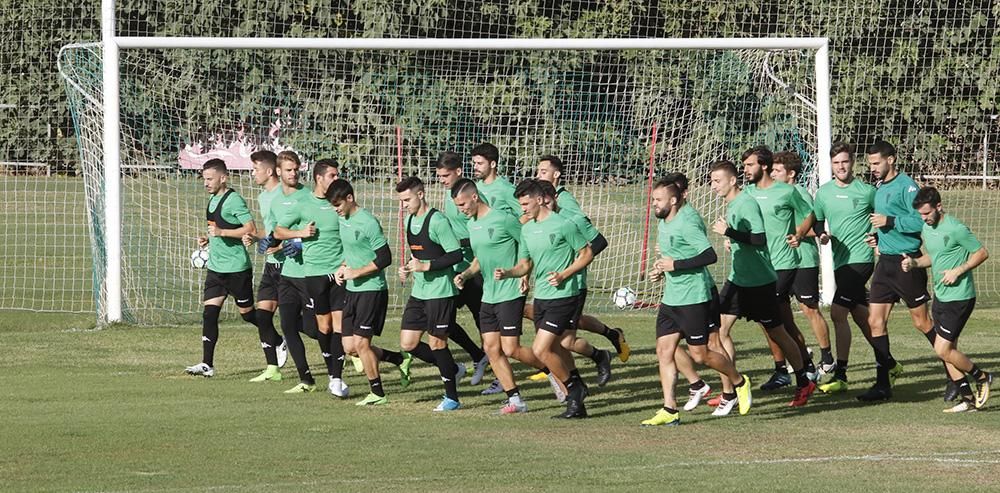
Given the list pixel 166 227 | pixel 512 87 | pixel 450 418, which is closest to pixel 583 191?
pixel 512 87

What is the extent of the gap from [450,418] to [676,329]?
77.8 inches

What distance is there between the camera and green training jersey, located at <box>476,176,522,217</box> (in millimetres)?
13789

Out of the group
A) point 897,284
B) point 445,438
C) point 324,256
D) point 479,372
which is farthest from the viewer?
point 479,372

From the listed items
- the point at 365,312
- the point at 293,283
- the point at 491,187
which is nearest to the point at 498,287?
the point at 365,312

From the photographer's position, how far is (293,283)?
44.2ft

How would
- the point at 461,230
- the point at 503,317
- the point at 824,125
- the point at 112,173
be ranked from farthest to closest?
the point at 824,125, the point at 112,173, the point at 461,230, the point at 503,317

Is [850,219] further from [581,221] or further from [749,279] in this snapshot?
[581,221]

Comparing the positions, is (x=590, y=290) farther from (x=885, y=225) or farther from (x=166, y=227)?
(x=885, y=225)

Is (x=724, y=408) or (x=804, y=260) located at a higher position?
(x=804, y=260)

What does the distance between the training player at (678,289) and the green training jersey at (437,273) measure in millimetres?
1771

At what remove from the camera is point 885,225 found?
12.6 meters

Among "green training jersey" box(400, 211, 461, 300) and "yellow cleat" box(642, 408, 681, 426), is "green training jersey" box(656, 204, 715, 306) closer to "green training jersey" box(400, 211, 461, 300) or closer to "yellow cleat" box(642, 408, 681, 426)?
"yellow cleat" box(642, 408, 681, 426)

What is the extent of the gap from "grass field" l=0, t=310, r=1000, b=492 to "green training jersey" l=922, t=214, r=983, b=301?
1.00m

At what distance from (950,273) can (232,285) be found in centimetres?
668
